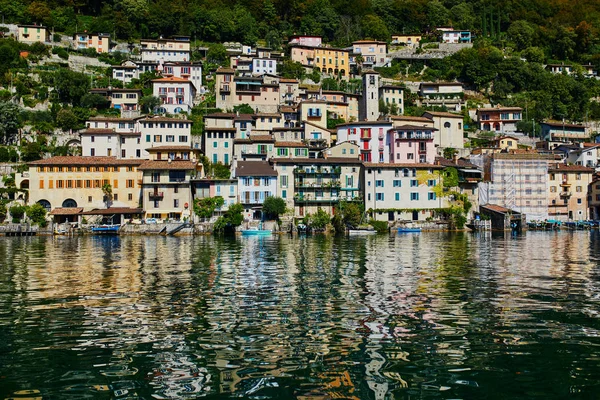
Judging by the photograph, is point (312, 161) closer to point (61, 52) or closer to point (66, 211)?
point (66, 211)

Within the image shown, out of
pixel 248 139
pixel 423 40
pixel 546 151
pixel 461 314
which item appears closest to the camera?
pixel 461 314

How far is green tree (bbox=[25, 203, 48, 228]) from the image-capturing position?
7112 centimetres

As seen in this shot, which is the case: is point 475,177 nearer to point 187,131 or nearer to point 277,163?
point 277,163

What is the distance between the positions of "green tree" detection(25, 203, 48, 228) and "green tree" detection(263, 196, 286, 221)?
26.0 m

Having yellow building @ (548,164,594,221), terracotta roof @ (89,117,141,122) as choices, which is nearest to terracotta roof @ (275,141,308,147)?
terracotta roof @ (89,117,141,122)

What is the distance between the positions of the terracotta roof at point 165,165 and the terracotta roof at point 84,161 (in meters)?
2.47

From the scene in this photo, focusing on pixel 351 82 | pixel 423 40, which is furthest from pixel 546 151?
pixel 423 40

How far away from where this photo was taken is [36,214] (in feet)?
234

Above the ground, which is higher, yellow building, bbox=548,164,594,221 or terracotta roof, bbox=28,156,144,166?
terracotta roof, bbox=28,156,144,166

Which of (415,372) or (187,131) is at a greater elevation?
(187,131)

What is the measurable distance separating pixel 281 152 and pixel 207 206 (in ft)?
42.6

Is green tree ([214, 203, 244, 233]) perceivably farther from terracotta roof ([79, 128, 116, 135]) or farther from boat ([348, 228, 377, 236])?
terracotta roof ([79, 128, 116, 135])

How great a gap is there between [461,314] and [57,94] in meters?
87.8

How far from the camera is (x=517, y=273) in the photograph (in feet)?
104
